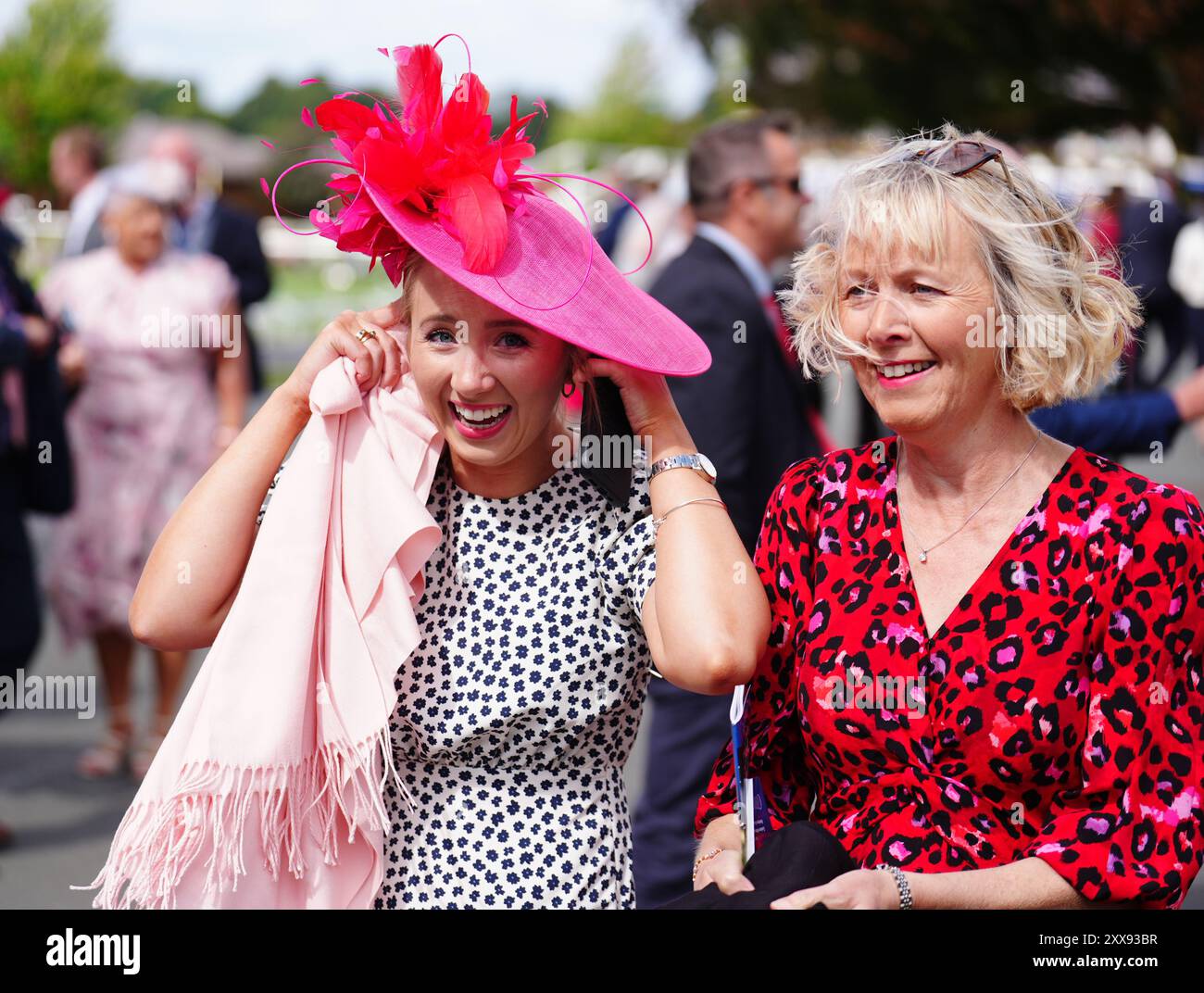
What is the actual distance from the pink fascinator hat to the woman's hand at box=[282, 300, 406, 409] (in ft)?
0.31

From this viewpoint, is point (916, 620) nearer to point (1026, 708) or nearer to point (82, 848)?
point (1026, 708)

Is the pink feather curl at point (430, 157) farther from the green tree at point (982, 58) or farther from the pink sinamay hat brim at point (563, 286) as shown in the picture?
the green tree at point (982, 58)

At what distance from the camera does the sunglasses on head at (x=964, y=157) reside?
243cm

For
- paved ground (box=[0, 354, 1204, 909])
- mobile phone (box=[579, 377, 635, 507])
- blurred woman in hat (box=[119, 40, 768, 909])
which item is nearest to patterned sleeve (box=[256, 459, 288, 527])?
blurred woman in hat (box=[119, 40, 768, 909])

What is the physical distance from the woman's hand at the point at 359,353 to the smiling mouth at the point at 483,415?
0.54ft

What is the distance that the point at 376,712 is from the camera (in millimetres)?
2400

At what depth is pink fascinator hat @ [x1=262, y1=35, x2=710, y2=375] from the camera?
2.41 m

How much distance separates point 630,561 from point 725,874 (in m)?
0.52

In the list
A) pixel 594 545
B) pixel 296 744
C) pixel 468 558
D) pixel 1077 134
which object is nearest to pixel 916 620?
pixel 594 545

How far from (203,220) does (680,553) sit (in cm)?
817

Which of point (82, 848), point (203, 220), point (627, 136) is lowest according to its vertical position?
point (82, 848)

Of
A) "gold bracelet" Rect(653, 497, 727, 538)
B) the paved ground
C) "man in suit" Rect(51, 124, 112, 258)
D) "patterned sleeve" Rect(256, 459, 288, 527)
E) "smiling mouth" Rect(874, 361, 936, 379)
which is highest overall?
"man in suit" Rect(51, 124, 112, 258)

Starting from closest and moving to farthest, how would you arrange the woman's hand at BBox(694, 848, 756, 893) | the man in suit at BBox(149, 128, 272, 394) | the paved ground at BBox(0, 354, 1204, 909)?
the woman's hand at BBox(694, 848, 756, 893), the paved ground at BBox(0, 354, 1204, 909), the man in suit at BBox(149, 128, 272, 394)

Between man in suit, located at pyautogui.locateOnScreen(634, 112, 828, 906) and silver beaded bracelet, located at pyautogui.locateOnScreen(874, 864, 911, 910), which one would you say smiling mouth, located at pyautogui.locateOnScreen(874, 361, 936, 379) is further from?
man in suit, located at pyautogui.locateOnScreen(634, 112, 828, 906)
